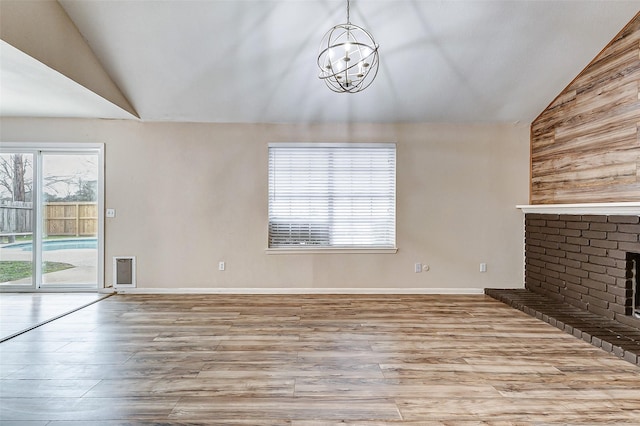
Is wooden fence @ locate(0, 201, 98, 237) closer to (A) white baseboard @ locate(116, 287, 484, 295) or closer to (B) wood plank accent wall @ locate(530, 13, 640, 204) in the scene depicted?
(A) white baseboard @ locate(116, 287, 484, 295)

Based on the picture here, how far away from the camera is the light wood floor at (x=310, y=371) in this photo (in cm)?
213

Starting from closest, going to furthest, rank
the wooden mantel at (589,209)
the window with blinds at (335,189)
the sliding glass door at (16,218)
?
the wooden mantel at (589,209) → the sliding glass door at (16,218) → the window with blinds at (335,189)

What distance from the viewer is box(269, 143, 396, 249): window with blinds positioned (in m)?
5.10

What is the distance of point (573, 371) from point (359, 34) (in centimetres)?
345

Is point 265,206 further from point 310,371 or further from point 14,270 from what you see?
point 14,270

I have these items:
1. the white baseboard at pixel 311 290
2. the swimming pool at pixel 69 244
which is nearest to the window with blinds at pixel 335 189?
the white baseboard at pixel 311 290

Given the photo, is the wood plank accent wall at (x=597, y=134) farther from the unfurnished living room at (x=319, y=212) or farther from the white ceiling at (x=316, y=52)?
the white ceiling at (x=316, y=52)

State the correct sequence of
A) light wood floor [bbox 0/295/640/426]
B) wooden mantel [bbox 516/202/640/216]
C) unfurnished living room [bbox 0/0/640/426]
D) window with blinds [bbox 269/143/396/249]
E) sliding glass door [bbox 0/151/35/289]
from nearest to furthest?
1. light wood floor [bbox 0/295/640/426]
2. unfurnished living room [bbox 0/0/640/426]
3. wooden mantel [bbox 516/202/640/216]
4. sliding glass door [bbox 0/151/35/289]
5. window with blinds [bbox 269/143/396/249]

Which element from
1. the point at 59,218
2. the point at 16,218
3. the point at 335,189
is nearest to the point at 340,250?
the point at 335,189

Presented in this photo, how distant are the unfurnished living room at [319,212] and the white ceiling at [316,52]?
0.02m

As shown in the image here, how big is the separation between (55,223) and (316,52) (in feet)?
14.0

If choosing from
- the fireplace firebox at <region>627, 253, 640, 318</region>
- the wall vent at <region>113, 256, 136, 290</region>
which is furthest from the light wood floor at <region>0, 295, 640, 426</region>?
the wall vent at <region>113, 256, 136, 290</region>

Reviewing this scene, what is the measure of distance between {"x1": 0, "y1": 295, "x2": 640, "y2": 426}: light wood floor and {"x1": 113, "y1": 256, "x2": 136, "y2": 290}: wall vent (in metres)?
0.97

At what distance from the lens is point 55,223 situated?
502cm
